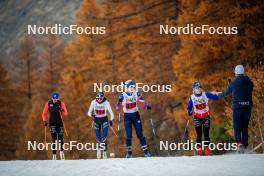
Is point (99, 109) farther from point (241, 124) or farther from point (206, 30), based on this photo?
point (206, 30)

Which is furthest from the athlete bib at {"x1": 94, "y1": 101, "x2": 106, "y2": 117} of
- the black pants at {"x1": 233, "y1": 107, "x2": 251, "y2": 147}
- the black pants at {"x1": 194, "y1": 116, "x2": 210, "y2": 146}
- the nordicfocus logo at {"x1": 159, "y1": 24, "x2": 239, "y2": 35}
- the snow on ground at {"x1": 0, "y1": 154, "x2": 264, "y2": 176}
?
the nordicfocus logo at {"x1": 159, "y1": 24, "x2": 239, "y2": 35}

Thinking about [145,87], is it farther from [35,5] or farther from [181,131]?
[35,5]

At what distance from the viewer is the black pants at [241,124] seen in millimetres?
12156

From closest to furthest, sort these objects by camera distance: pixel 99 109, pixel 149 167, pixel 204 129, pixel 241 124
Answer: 1. pixel 149 167
2. pixel 241 124
3. pixel 204 129
4. pixel 99 109

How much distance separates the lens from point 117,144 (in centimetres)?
3125

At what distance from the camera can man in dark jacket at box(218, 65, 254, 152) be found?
39.9 ft

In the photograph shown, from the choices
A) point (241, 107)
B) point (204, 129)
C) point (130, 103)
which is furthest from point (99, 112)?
point (241, 107)

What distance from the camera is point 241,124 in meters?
12.2

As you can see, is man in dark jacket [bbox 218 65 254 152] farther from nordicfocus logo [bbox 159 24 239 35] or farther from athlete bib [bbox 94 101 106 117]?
nordicfocus logo [bbox 159 24 239 35]

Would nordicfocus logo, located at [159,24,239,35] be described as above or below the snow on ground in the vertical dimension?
above

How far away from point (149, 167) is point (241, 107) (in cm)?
378

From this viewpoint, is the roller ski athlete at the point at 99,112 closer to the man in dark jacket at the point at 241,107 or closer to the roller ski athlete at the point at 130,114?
the roller ski athlete at the point at 130,114

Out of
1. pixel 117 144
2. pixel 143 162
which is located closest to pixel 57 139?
pixel 143 162

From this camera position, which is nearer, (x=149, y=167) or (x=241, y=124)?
(x=149, y=167)
